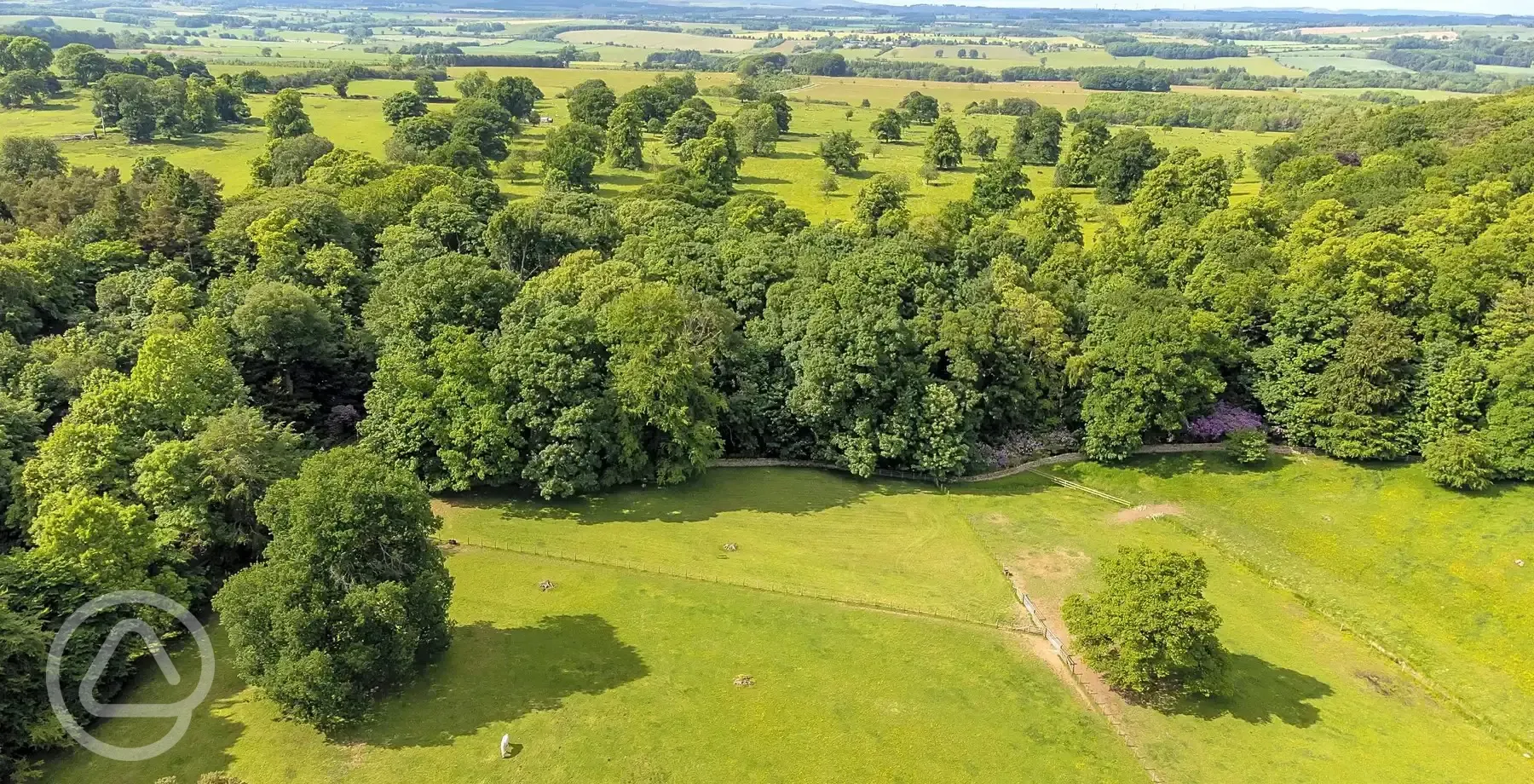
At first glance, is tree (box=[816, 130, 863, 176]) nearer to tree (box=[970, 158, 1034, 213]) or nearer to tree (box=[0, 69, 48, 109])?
tree (box=[970, 158, 1034, 213])

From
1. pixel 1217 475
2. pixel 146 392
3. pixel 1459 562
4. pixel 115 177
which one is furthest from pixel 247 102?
pixel 1459 562

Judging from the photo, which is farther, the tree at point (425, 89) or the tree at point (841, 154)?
the tree at point (425, 89)

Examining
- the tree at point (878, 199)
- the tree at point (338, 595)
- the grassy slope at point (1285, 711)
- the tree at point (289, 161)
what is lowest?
the grassy slope at point (1285, 711)

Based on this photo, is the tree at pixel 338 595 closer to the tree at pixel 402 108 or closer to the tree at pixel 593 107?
the tree at pixel 593 107

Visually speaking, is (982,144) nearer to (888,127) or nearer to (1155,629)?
(888,127)

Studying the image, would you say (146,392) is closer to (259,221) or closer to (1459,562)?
(259,221)

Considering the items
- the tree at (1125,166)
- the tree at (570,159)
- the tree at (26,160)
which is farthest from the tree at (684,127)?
the tree at (26,160)
